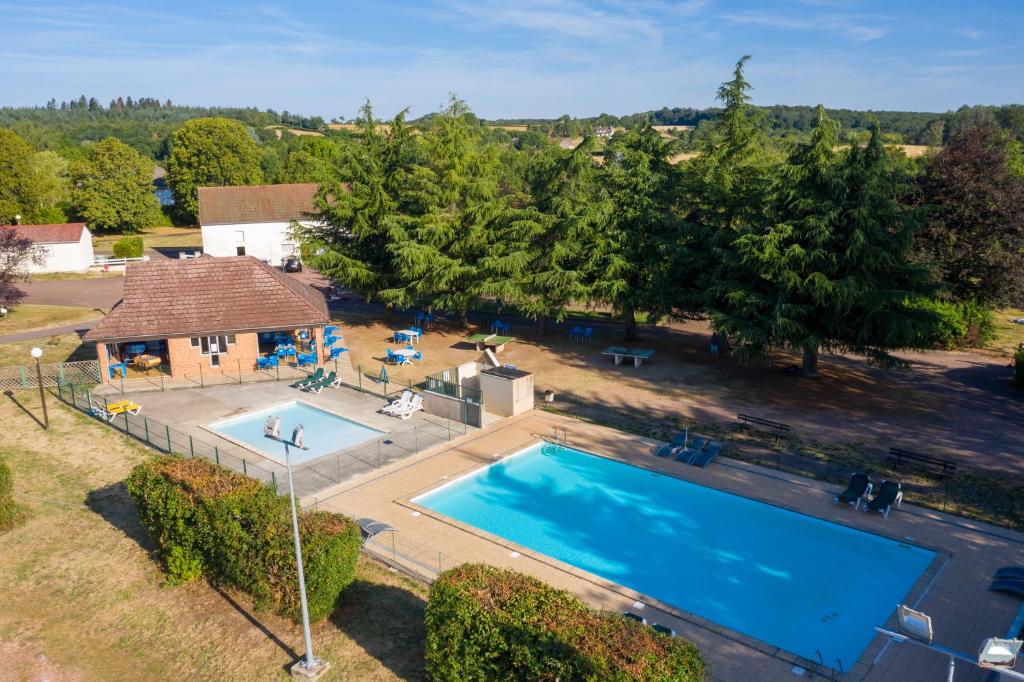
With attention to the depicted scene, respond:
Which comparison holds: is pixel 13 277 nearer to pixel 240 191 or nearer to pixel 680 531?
pixel 240 191

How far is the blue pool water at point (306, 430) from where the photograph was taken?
Answer: 2266cm

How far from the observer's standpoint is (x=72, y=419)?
2514cm

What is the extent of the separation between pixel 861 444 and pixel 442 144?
23.5 metres

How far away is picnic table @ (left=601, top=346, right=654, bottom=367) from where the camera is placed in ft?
103

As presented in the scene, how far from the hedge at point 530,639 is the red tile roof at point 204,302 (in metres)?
20.7

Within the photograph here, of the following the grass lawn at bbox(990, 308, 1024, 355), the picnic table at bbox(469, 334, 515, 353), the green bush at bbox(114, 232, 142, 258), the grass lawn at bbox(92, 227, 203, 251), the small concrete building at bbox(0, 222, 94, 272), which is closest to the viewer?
the picnic table at bbox(469, 334, 515, 353)

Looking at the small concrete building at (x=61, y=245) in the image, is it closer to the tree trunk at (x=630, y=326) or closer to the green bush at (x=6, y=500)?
the green bush at (x=6, y=500)

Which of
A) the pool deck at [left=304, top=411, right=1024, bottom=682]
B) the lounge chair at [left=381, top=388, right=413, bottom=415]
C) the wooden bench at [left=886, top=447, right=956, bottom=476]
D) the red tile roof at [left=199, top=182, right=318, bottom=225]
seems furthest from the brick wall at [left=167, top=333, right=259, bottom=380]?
the red tile roof at [left=199, top=182, right=318, bottom=225]

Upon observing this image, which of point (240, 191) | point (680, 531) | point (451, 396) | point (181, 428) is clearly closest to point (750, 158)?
point (451, 396)

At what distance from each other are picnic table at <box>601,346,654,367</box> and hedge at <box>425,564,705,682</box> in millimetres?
20270

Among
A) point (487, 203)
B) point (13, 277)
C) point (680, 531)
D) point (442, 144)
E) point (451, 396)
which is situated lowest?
point (680, 531)

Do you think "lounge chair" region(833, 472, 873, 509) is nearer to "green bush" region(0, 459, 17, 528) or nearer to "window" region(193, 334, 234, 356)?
"green bush" region(0, 459, 17, 528)

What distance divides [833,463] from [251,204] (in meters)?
52.5

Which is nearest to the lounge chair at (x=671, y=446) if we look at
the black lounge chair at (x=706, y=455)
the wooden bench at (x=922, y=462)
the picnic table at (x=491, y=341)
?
the black lounge chair at (x=706, y=455)
